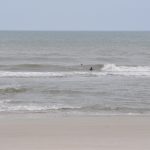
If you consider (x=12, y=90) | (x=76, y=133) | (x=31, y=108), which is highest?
(x=12, y=90)

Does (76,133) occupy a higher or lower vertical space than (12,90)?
lower

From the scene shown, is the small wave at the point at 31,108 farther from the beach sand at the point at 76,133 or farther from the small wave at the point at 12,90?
the small wave at the point at 12,90

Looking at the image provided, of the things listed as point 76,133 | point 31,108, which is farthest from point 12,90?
point 76,133

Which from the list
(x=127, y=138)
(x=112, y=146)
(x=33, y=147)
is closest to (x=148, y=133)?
(x=127, y=138)

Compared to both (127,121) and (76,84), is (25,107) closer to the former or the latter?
(127,121)

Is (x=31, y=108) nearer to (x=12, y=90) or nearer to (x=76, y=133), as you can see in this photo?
(x=76, y=133)

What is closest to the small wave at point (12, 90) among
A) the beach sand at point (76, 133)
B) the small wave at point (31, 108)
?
the small wave at point (31, 108)

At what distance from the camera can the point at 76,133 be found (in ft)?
35.7

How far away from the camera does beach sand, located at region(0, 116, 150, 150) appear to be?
9508 mm

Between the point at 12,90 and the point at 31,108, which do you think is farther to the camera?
the point at 12,90

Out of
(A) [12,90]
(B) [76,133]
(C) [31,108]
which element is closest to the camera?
(B) [76,133]

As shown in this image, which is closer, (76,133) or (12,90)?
(76,133)

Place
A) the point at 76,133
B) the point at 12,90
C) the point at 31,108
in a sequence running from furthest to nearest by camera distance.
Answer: the point at 12,90, the point at 31,108, the point at 76,133

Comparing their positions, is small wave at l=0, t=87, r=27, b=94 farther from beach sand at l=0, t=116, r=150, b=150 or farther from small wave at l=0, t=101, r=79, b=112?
beach sand at l=0, t=116, r=150, b=150
